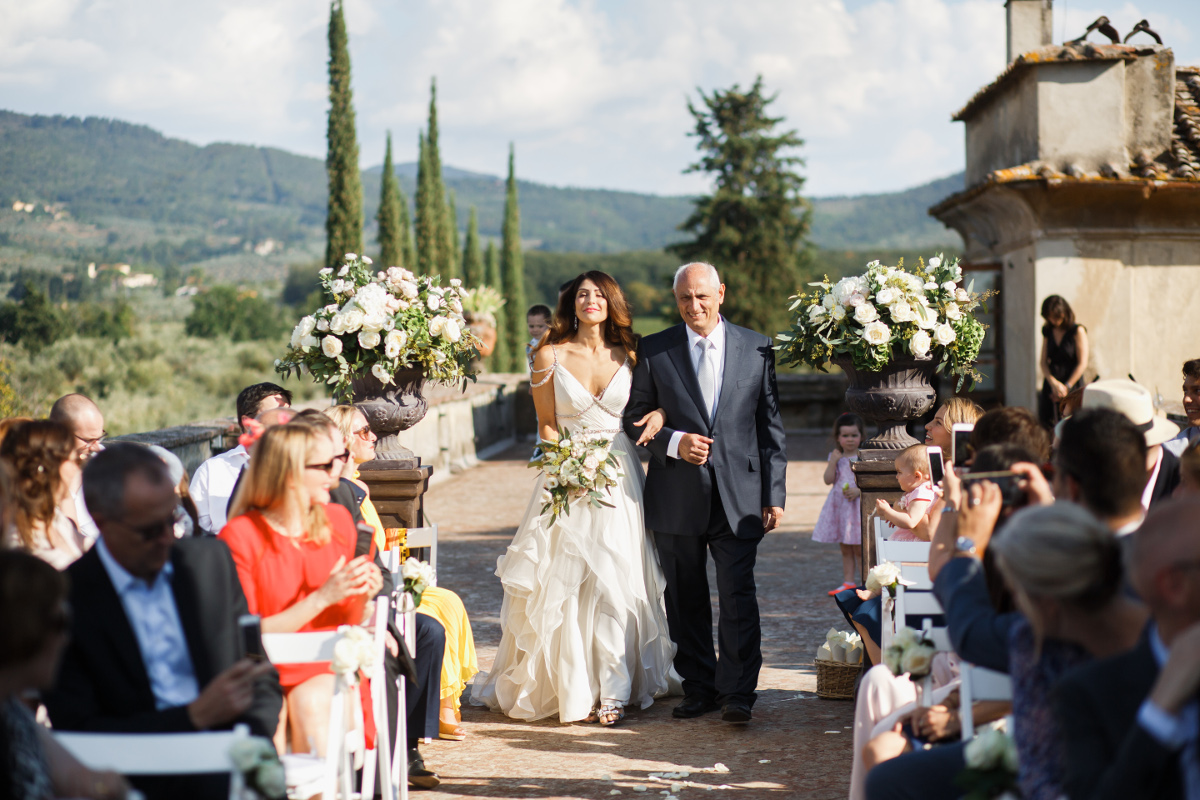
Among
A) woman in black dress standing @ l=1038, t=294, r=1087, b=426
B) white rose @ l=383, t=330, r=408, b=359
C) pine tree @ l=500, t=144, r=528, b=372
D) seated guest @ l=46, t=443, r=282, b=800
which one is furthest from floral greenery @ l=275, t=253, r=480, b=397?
pine tree @ l=500, t=144, r=528, b=372

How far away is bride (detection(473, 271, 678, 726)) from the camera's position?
5395 mm

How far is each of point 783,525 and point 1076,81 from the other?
6.69 metres

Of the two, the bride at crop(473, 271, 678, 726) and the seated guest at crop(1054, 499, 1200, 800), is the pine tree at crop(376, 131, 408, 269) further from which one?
the seated guest at crop(1054, 499, 1200, 800)

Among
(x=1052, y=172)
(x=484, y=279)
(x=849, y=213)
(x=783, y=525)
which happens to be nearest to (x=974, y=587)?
(x=783, y=525)

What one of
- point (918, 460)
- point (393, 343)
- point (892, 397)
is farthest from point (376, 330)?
point (918, 460)

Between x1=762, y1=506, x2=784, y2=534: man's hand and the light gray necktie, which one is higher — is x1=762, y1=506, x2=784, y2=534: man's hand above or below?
below

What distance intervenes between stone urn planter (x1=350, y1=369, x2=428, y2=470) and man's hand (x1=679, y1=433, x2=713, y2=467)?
65.3 inches

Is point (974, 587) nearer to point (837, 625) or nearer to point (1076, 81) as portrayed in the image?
point (837, 625)

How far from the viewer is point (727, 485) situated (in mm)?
5344

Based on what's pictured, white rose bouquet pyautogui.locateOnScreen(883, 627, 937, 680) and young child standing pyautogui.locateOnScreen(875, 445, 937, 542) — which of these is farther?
young child standing pyautogui.locateOnScreen(875, 445, 937, 542)

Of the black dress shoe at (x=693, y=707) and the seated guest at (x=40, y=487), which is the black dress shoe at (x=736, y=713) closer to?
the black dress shoe at (x=693, y=707)

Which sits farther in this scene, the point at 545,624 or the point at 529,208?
the point at 529,208

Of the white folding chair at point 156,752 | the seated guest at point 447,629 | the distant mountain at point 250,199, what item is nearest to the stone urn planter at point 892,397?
the seated guest at point 447,629

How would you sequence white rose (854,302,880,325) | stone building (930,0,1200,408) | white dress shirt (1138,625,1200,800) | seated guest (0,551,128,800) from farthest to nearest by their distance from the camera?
stone building (930,0,1200,408) → white rose (854,302,880,325) → seated guest (0,551,128,800) → white dress shirt (1138,625,1200,800)
